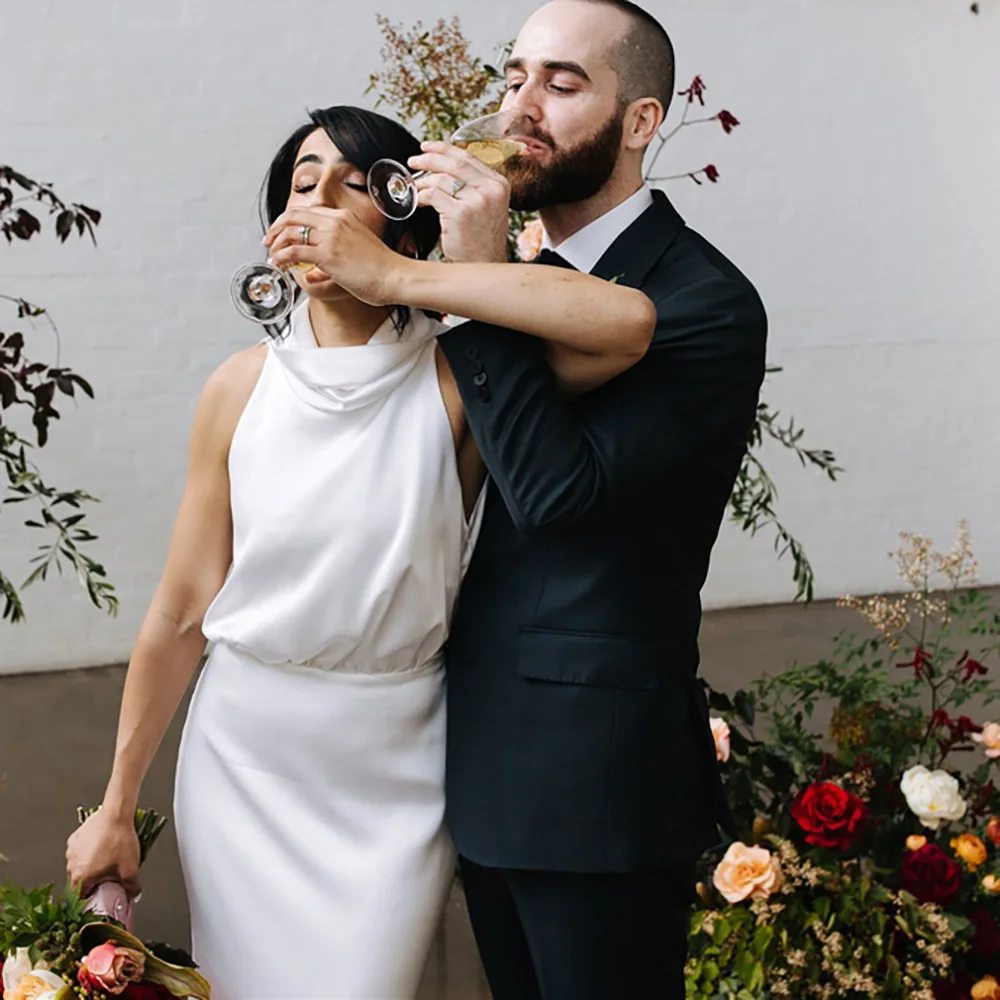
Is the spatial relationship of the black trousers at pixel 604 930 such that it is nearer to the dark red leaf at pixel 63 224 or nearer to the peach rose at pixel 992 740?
the peach rose at pixel 992 740

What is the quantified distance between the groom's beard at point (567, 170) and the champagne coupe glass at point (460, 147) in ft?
0.09

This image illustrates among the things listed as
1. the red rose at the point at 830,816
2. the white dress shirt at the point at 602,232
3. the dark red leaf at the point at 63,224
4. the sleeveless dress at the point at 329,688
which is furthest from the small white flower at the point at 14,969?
the dark red leaf at the point at 63,224

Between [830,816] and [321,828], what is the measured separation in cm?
110

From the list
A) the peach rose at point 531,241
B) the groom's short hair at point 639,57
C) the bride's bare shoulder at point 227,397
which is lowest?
the bride's bare shoulder at point 227,397

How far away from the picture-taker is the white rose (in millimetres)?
2422

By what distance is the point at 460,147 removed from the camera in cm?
148

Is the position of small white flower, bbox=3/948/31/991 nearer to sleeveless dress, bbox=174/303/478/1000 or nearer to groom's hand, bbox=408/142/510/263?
sleeveless dress, bbox=174/303/478/1000

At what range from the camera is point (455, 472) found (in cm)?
157

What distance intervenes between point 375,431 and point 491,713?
347 millimetres

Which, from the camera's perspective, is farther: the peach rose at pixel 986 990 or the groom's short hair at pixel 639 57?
the peach rose at pixel 986 990

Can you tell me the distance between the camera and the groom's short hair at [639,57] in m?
1.62

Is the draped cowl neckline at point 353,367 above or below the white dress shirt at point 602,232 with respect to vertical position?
below

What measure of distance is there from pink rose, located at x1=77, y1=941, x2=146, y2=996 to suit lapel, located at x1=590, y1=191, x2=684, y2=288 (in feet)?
3.03

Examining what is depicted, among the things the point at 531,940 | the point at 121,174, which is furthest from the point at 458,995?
the point at 121,174
